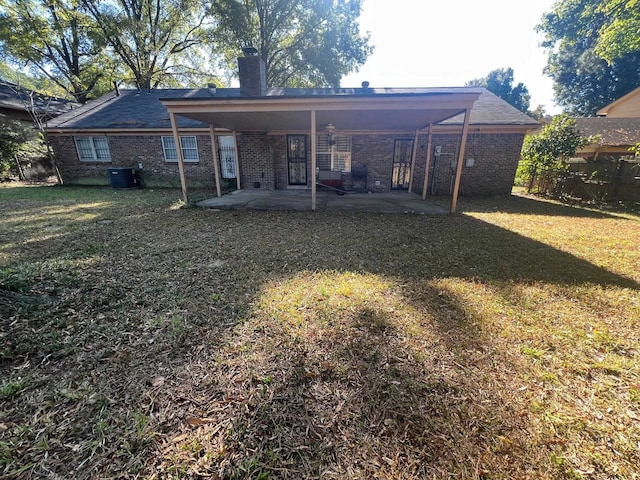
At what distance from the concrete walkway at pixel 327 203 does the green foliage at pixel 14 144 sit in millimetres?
11047

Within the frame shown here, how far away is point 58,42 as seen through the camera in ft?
63.0

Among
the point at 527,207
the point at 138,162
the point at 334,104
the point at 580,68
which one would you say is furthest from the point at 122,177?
the point at 580,68

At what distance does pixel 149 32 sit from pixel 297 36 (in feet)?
35.6

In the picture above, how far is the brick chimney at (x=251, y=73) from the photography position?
1004 centimetres

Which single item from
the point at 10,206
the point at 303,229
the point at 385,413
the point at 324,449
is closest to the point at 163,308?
the point at 324,449

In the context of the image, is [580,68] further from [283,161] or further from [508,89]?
[283,161]

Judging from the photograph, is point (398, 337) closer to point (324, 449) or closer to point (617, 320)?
point (324, 449)

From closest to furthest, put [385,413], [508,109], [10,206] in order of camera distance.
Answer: [385,413] < [10,206] < [508,109]

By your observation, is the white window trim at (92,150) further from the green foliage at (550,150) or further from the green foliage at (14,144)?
the green foliage at (550,150)

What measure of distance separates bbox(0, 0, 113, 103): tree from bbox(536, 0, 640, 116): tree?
32113 mm

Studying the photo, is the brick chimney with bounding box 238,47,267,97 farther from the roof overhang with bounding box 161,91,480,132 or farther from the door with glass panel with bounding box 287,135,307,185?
the roof overhang with bounding box 161,91,480,132

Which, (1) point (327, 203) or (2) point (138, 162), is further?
(2) point (138, 162)

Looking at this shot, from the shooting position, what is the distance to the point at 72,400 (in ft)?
5.90

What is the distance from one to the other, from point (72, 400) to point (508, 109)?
1485cm
